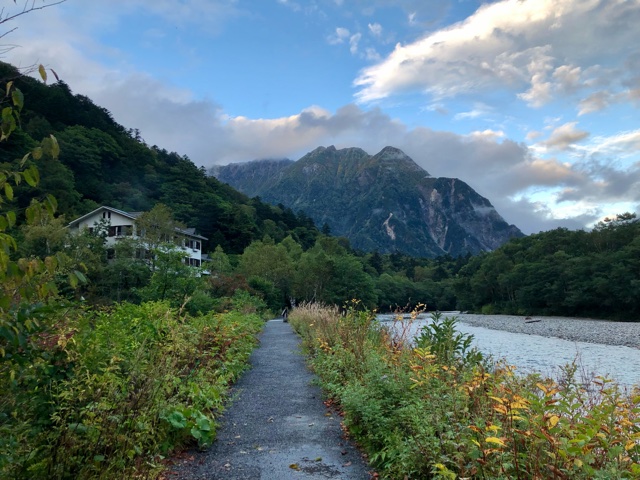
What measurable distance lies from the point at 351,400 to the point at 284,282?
52055mm

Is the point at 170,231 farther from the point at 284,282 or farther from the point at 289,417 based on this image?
the point at 289,417

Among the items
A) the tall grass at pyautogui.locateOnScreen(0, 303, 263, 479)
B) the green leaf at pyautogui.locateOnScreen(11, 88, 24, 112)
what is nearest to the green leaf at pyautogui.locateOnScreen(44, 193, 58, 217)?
the green leaf at pyautogui.locateOnScreen(11, 88, 24, 112)

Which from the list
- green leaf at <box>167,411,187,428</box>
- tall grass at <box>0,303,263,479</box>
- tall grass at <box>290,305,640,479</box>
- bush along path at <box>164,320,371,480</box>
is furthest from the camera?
green leaf at <box>167,411,187,428</box>

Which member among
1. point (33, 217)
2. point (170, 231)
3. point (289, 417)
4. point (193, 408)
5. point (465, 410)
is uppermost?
point (170, 231)

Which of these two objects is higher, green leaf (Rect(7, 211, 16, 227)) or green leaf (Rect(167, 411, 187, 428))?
green leaf (Rect(7, 211, 16, 227))

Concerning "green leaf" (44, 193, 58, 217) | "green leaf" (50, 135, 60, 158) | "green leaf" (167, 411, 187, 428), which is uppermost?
"green leaf" (50, 135, 60, 158)

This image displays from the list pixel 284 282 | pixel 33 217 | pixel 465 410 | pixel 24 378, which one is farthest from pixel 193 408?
pixel 284 282

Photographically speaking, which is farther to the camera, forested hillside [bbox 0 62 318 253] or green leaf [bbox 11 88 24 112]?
forested hillside [bbox 0 62 318 253]

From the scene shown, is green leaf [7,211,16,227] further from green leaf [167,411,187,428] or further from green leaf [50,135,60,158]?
green leaf [167,411,187,428]

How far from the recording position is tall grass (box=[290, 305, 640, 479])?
104 inches

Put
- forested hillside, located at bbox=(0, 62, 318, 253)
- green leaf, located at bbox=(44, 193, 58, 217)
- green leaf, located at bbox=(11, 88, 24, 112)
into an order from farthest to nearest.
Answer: forested hillside, located at bbox=(0, 62, 318, 253), green leaf, located at bbox=(44, 193, 58, 217), green leaf, located at bbox=(11, 88, 24, 112)

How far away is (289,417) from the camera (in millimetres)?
6336

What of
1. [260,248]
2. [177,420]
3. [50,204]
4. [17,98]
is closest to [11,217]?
[50,204]

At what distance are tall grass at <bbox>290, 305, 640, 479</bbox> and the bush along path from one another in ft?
1.12
